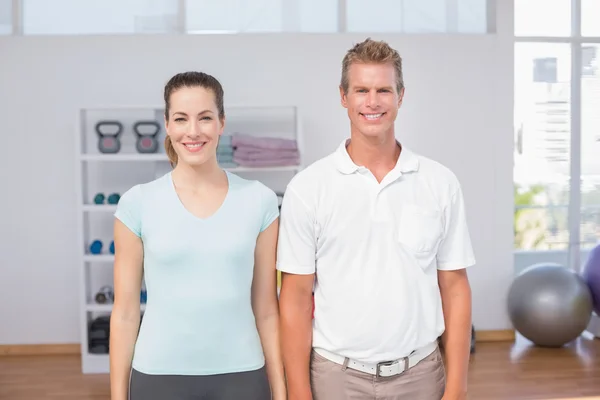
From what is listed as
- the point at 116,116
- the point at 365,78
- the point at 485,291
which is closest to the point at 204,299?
the point at 365,78

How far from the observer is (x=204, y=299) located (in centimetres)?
173

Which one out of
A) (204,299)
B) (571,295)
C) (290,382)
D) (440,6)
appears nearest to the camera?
(204,299)

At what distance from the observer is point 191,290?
5.66ft

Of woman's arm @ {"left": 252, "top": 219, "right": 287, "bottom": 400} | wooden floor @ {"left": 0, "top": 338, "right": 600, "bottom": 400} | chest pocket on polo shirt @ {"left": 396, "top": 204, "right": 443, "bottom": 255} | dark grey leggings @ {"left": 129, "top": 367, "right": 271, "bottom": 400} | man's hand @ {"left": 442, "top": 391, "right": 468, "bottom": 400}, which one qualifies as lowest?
wooden floor @ {"left": 0, "top": 338, "right": 600, "bottom": 400}

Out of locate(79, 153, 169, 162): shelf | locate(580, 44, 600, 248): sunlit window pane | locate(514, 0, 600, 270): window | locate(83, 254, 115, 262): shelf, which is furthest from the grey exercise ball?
locate(83, 254, 115, 262): shelf

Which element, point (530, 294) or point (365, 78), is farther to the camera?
point (530, 294)

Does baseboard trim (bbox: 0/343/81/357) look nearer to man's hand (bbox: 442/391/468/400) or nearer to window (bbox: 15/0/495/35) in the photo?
window (bbox: 15/0/495/35)

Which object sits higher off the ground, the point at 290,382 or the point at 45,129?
the point at 45,129

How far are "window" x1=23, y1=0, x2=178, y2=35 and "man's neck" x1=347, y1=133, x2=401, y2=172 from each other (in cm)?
342

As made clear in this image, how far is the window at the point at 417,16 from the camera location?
504 cm

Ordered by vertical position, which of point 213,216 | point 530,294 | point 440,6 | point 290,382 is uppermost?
point 440,6

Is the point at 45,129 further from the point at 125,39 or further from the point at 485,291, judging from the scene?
the point at 485,291

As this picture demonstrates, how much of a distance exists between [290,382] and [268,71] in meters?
3.33

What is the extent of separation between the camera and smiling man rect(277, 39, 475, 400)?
70.9 inches
